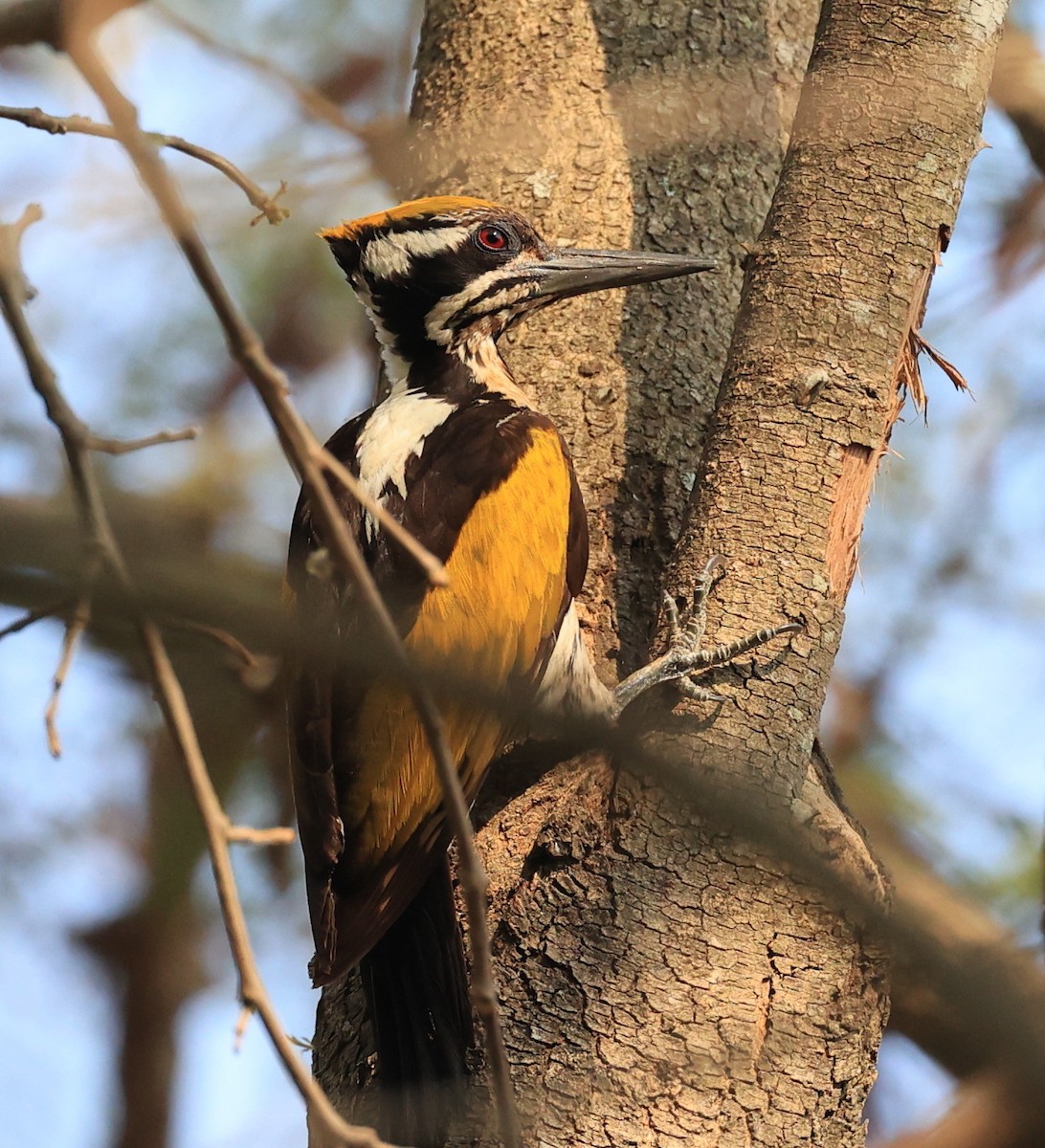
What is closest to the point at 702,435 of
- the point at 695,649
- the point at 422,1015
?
the point at 695,649

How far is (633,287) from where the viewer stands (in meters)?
3.66

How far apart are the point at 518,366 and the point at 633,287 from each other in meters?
0.37

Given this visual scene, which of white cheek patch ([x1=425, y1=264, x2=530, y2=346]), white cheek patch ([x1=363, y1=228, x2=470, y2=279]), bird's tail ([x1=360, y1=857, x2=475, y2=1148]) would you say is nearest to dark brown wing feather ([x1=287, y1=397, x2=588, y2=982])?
bird's tail ([x1=360, y1=857, x2=475, y2=1148])

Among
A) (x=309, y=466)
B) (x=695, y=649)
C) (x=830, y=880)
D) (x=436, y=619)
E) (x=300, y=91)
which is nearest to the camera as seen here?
(x=830, y=880)

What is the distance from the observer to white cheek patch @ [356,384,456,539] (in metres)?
3.14

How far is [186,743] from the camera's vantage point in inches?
61.6

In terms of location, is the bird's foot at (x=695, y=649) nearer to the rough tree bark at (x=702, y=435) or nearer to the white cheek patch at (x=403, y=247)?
the rough tree bark at (x=702, y=435)

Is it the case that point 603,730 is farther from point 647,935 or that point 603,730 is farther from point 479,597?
point 479,597

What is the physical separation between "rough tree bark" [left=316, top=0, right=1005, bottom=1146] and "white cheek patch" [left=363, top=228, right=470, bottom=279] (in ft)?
1.09

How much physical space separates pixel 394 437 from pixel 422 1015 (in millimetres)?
1340

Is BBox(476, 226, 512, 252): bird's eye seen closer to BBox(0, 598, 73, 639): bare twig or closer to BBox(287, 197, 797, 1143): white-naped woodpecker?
BBox(287, 197, 797, 1143): white-naped woodpecker

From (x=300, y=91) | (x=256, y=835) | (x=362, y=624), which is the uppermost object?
(x=300, y=91)

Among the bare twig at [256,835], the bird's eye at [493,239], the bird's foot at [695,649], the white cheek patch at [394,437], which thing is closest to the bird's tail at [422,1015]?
the bird's foot at [695,649]

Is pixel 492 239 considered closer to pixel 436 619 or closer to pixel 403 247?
pixel 403 247
